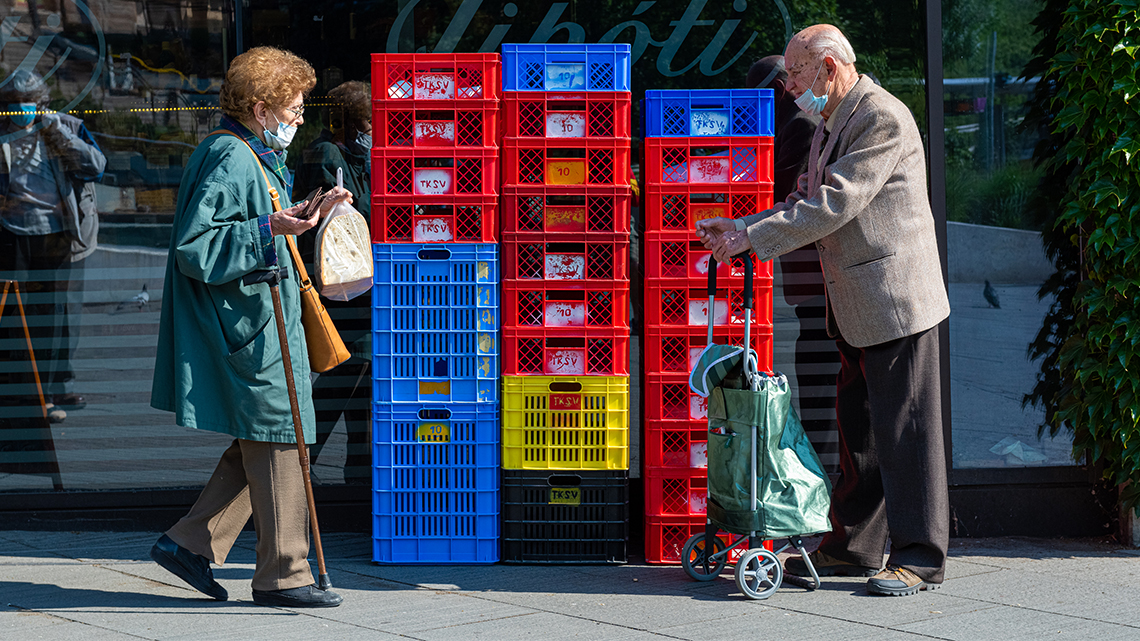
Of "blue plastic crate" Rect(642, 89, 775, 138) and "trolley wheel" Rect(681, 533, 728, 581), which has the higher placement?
"blue plastic crate" Rect(642, 89, 775, 138)

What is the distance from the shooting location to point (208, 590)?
4645mm

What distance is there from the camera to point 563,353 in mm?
5082

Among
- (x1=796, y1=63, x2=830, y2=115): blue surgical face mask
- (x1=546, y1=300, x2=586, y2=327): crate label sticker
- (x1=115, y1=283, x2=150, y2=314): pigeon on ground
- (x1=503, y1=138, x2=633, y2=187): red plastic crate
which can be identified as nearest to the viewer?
(x1=796, y1=63, x2=830, y2=115): blue surgical face mask

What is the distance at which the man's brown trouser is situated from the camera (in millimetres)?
4477

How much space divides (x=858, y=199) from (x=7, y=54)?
4095 mm

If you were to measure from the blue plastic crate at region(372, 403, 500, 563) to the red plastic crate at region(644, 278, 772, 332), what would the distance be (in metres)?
0.82

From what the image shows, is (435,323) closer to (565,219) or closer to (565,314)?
(565,314)

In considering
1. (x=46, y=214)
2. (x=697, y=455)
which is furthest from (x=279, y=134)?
(x=697, y=455)

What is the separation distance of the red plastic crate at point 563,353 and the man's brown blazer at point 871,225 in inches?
31.4

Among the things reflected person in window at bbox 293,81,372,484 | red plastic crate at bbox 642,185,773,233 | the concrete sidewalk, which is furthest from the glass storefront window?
reflected person in window at bbox 293,81,372,484

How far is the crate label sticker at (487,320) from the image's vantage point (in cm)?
509

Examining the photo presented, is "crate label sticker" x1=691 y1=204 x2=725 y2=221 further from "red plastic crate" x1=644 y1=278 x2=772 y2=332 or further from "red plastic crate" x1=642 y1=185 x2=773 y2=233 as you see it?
"red plastic crate" x1=644 y1=278 x2=772 y2=332

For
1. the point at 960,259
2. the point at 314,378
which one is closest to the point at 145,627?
the point at 314,378

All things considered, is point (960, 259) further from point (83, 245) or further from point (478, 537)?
point (83, 245)
